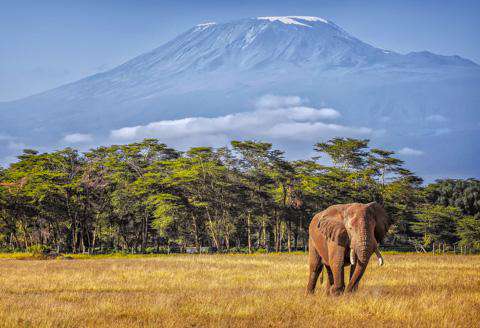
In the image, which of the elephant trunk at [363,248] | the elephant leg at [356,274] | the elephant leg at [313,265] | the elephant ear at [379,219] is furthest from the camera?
the elephant leg at [313,265]

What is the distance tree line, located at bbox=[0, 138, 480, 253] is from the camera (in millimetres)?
65125

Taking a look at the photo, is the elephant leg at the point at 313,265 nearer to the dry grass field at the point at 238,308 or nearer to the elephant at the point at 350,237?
the dry grass field at the point at 238,308

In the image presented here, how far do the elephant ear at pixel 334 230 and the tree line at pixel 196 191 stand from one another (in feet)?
144

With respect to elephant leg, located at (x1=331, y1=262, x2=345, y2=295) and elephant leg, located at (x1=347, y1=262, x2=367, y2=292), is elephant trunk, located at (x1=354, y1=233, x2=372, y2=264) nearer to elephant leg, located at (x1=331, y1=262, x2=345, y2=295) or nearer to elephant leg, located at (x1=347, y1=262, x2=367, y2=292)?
elephant leg, located at (x1=347, y1=262, x2=367, y2=292)

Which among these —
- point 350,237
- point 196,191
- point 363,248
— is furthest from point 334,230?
point 196,191

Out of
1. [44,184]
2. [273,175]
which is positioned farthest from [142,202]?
[273,175]

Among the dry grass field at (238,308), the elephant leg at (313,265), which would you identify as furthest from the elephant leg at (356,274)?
the elephant leg at (313,265)

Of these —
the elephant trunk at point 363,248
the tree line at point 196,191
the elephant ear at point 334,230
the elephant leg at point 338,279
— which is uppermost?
the tree line at point 196,191

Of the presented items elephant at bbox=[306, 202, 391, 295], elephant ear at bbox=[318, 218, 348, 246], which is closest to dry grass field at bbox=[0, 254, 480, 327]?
elephant at bbox=[306, 202, 391, 295]

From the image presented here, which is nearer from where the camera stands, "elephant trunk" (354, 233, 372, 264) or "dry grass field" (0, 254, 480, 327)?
"dry grass field" (0, 254, 480, 327)

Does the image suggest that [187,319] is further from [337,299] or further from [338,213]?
[338,213]

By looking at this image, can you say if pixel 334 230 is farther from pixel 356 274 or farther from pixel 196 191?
pixel 196 191

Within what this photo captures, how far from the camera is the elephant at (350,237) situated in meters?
15.8

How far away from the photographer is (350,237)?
53.0 feet
